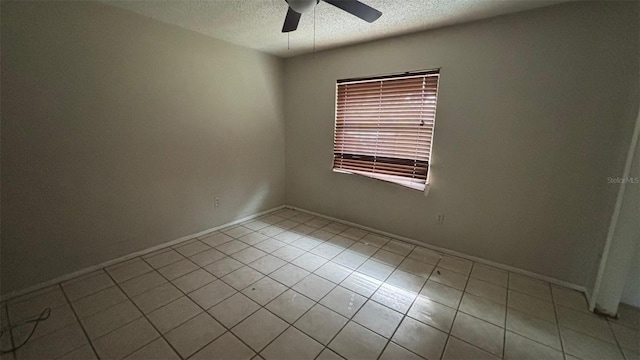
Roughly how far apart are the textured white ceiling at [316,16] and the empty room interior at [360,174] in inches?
1.0

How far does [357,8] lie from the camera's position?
5.53 ft

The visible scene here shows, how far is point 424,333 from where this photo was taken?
160cm

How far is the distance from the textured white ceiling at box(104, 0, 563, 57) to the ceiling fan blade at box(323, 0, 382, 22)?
0.82 ft

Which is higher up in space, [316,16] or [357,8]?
[316,16]

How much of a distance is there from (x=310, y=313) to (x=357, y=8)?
2195 mm

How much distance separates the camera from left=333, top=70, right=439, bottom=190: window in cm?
264

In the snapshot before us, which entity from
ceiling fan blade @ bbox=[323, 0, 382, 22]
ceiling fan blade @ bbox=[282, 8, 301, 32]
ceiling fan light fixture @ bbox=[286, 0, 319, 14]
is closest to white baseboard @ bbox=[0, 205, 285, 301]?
ceiling fan blade @ bbox=[282, 8, 301, 32]

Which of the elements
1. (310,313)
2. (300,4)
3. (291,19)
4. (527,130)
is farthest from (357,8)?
(310,313)

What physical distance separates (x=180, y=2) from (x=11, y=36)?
1139mm

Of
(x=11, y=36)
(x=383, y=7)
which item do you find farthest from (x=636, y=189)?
(x=11, y=36)

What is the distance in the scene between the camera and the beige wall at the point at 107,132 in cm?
178

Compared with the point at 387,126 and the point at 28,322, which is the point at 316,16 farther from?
the point at 28,322

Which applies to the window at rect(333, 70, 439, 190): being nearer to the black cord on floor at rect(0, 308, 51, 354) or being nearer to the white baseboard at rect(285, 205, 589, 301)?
the white baseboard at rect(285, 205, 589, 301)

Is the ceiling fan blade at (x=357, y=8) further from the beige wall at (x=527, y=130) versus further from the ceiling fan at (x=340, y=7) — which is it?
the beige wall at (x=527, y=130)
